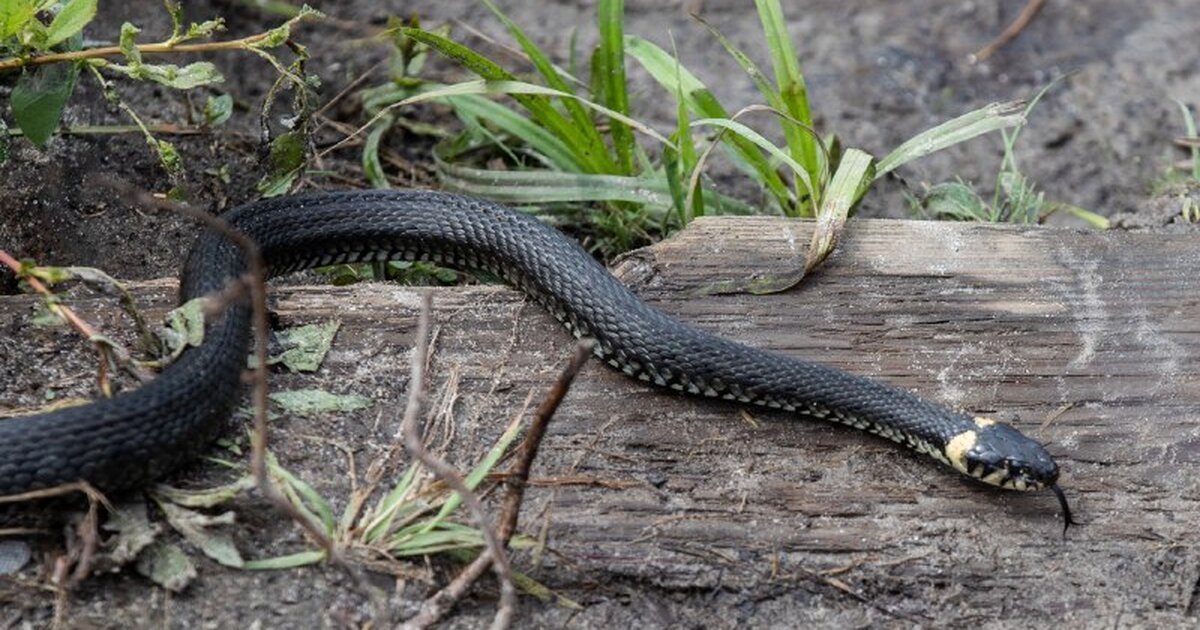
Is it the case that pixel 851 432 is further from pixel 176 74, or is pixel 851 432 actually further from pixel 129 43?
pixel 129 43

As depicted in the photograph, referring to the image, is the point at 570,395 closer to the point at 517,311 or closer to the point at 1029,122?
the point at 517,311

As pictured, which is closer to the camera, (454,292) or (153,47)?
(153,47)

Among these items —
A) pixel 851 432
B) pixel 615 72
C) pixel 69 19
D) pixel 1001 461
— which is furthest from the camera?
pixel 615 72

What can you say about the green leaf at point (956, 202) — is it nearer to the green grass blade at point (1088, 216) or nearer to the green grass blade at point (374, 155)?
the green grass blade at point (1088, 216)

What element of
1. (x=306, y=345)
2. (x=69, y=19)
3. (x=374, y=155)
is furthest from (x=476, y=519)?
(x=374, y=155)

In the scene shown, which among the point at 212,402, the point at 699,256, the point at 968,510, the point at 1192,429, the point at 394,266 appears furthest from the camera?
the point at 394,266

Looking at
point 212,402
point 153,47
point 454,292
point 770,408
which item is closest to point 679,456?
point 770,408

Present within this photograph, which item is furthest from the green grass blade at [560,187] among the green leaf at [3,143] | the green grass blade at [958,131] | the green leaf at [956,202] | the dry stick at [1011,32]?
the dry stick at [1011,32]
